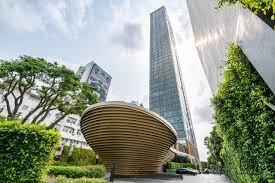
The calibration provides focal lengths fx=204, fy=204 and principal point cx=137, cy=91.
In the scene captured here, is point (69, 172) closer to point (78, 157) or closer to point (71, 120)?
point (78, 157)

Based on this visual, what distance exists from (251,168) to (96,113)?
335 inches

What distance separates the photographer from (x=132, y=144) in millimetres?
11789

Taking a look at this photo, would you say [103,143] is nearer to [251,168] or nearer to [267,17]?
[251,168]

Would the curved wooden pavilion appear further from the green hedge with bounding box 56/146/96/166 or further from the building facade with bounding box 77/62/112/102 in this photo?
the building facade with bounding box 77/62/112/102

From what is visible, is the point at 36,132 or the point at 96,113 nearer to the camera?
the point at 36,132

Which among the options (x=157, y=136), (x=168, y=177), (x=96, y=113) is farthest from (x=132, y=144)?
(x=168, y=177)

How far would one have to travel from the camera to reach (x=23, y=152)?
6.37 m

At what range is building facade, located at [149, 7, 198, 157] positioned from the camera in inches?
3300

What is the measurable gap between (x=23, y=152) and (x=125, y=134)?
587cm

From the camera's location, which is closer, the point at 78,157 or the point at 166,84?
the point at 78,157

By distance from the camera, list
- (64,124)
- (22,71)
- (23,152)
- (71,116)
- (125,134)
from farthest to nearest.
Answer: (71,116) → (64,124) → (22,71) → (125,134) → (23,152)

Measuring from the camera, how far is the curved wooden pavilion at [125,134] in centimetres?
1130

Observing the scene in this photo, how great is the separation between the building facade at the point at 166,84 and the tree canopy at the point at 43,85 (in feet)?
186

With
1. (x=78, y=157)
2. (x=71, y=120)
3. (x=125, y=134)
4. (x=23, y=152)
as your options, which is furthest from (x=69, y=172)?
(x=71, y=120)
